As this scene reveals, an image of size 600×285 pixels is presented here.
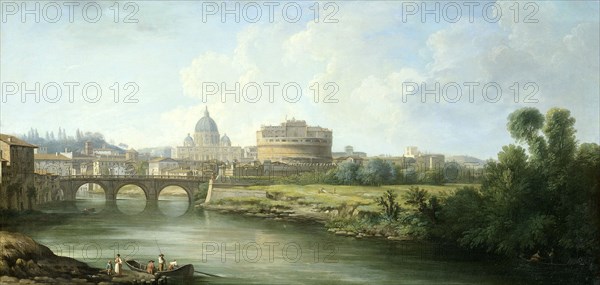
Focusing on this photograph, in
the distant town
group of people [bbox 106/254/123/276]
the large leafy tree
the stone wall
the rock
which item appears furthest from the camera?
the stone wall

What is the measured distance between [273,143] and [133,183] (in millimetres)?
→ 2089

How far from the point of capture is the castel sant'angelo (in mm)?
8352

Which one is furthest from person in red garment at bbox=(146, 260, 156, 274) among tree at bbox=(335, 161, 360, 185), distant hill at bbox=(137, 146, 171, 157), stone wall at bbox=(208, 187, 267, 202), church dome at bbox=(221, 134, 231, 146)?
tree at bbox=(335, 161, 360, 185)

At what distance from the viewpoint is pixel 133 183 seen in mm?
9062

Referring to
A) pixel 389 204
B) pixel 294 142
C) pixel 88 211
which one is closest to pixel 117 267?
pixel 88 211

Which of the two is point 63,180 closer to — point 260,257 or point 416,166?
point 260,257

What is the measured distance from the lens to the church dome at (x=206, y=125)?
834cm

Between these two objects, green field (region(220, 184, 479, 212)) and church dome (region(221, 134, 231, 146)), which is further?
church dome (region(221, 134, 231, 146))

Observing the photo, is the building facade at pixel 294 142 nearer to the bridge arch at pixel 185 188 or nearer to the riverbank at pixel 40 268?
the bridge arch at pixel 185 188

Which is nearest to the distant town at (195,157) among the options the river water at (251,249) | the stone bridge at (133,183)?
the stone bridge at (133,183)

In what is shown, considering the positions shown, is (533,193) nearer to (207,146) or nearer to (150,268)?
(207,146)

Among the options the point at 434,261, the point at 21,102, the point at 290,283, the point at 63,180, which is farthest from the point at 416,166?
the point at 21,102

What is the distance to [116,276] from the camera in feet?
26.2

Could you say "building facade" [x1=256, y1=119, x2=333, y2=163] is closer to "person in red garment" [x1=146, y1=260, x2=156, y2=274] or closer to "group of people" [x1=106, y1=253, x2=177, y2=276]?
"group of people" [x1=106, y1=253, x2=177, y2=276]
